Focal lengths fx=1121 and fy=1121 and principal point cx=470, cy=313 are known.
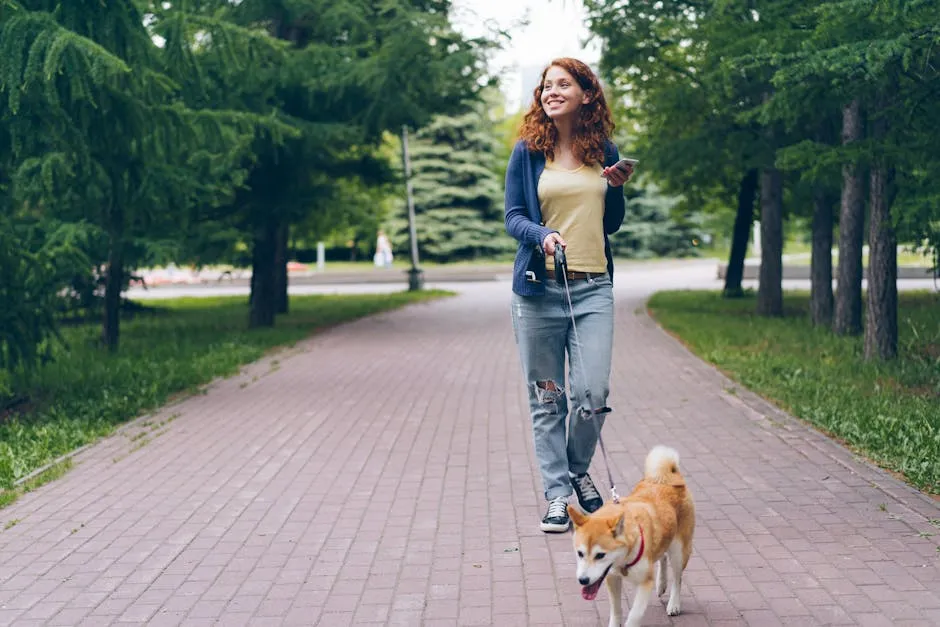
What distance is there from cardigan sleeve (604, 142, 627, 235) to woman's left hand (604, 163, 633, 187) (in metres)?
0.17

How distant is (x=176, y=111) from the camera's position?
10672 millimetres

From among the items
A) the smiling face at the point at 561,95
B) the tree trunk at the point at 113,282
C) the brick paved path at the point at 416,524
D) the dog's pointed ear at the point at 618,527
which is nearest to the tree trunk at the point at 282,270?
the tree trunk at the point at 113,282

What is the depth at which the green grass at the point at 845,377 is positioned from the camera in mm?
7574

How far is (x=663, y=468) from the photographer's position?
450cm

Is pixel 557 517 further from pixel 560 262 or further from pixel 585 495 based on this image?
pixel 560 262

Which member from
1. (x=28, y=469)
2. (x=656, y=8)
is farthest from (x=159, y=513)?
(x=656, y=8)

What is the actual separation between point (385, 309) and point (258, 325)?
5.37 metres

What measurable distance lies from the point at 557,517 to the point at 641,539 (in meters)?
1.74

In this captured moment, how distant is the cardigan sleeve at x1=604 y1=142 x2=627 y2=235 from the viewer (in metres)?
5.45

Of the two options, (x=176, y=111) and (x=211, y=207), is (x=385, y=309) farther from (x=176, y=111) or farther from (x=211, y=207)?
(x=176, y=111)

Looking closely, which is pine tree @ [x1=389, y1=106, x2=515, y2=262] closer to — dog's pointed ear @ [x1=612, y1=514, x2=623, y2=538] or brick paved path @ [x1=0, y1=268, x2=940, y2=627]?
brick paved path @ [x1=0, y1=268, x2=940, y2=627]

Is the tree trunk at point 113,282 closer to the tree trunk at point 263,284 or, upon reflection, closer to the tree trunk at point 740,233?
the tree trunk at point 263,284

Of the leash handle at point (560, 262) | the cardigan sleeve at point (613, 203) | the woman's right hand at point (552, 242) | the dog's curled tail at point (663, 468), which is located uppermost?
the cardigan sleeve at point (613, 203)

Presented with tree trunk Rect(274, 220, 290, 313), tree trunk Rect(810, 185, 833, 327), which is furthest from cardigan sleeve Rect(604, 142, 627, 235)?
tree trunk Rect(274, 220, 290, 313)
